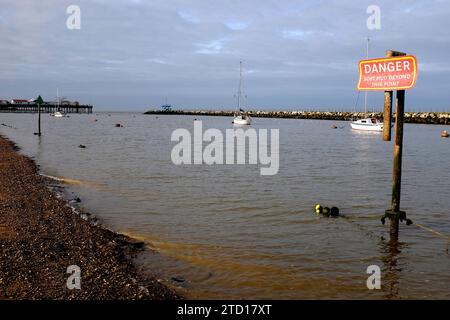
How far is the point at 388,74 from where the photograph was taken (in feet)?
38.1

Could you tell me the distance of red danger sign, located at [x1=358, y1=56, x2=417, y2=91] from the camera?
11.1 meters

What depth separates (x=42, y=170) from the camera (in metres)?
24.7

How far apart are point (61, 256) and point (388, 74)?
912 centimetres

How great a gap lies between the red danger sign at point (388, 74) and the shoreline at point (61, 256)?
24.6ft

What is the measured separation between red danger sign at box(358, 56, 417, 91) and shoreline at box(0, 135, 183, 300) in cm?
750

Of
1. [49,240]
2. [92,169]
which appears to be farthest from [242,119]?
[49,240]

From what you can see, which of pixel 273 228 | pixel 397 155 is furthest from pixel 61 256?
pixel 397 155

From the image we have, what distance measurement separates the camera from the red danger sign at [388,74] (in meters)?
11.1

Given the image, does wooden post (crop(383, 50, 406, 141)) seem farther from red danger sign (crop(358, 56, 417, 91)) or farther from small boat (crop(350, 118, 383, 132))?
small boat (crop(350, 118, 383, 132))
